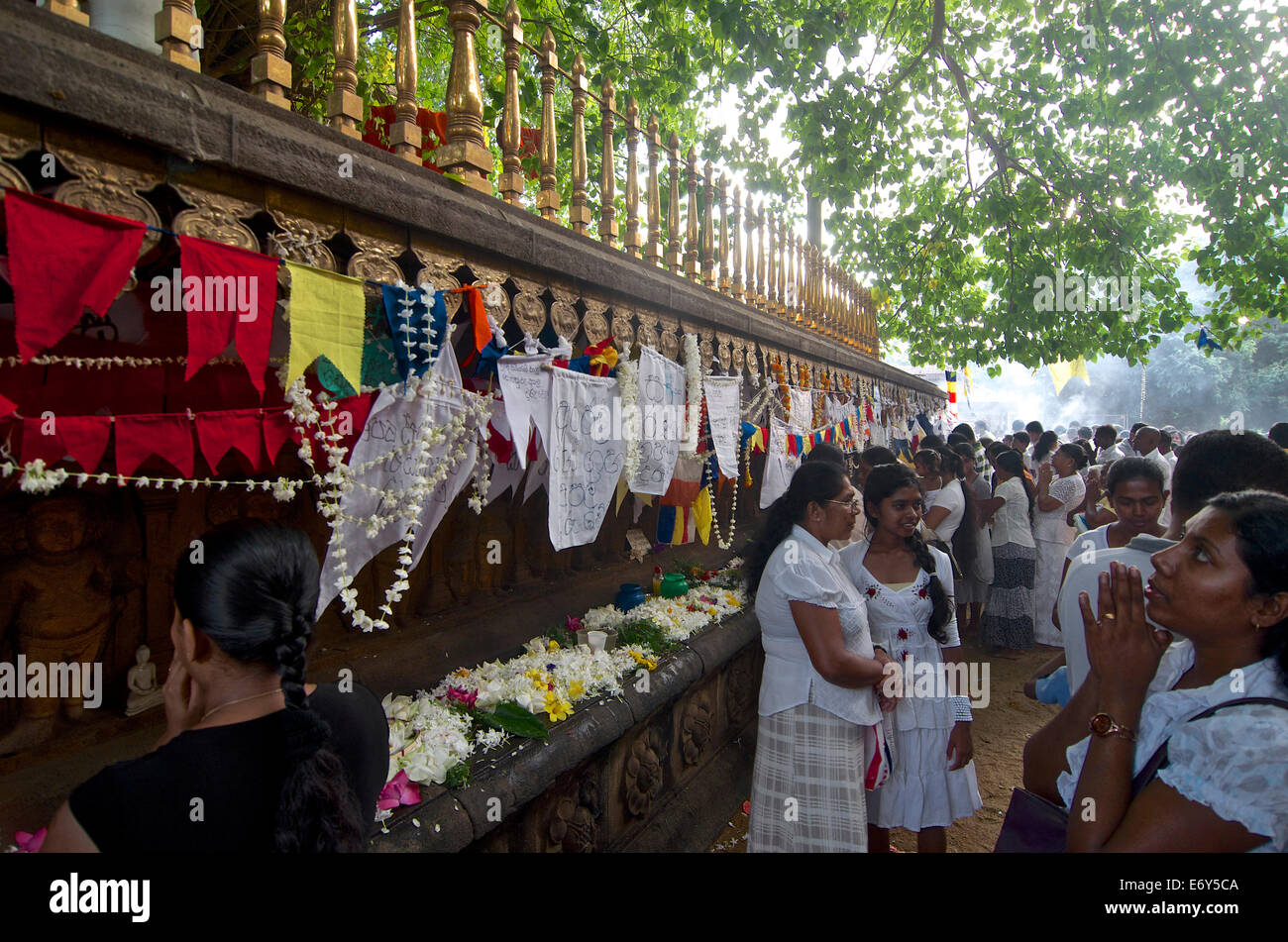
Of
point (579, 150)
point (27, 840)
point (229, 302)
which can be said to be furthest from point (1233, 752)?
point (579, 150)

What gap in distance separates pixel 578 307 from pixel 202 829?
265 centimetres

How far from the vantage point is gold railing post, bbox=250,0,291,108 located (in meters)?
2.17

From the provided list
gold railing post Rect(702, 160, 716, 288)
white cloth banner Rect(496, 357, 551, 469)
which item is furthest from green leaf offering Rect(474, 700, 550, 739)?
gold railing post Rect(702, 160, 716, 288)

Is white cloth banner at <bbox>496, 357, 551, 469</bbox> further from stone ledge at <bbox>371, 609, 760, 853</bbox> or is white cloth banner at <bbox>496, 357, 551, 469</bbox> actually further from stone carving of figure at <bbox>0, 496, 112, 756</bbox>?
stone carving of figure at <bbox>0, 496, 112, 756</bbox>

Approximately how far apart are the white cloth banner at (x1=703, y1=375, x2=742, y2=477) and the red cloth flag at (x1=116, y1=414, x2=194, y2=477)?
319 centimetres

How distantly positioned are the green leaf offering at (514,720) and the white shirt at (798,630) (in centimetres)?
112

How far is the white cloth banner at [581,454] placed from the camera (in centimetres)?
322

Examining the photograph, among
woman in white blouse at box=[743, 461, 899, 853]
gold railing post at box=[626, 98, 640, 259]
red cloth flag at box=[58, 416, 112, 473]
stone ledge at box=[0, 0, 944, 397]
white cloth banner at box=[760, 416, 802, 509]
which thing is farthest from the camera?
white cloth banner at box=[760, 416, 802, 509]

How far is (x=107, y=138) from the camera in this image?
5.56 ft

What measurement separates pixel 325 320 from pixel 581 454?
155 cm

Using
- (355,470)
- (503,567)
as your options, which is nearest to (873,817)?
(503,567)

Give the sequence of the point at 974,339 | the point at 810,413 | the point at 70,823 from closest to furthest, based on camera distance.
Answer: the point at 70,823, the point at 810,413, the point at 974,339

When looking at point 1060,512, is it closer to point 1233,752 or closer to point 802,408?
point 802,408

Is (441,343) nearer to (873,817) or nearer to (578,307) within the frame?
(578,307)
